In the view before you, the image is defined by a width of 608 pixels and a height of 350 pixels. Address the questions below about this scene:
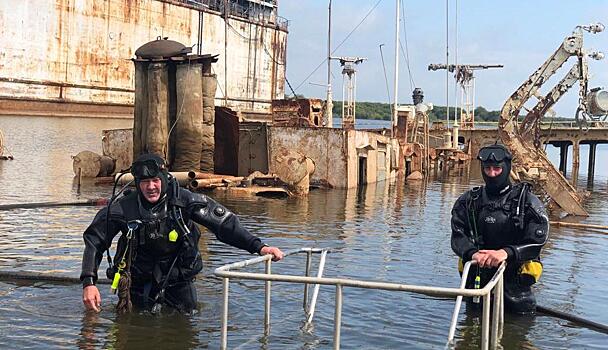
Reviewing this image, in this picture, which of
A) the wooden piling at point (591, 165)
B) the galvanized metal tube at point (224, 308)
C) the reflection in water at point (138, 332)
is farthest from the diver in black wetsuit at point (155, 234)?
the wooden piling at point (591, 165)

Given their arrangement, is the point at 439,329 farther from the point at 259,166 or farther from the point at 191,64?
the point at 259,166

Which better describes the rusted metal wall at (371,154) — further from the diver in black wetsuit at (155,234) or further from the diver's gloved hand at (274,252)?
the diver's gloved hand at (274,252)

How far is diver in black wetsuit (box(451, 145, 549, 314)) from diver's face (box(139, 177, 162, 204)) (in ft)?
9.53

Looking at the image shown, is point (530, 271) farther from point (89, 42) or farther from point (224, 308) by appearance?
point (89, 42)

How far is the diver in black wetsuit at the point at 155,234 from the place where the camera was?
6.99m

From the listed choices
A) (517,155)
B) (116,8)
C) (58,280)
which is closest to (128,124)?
(116,8)

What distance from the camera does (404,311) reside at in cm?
873

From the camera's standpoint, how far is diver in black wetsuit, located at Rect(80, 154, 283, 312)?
699cm

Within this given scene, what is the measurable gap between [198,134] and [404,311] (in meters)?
14.5

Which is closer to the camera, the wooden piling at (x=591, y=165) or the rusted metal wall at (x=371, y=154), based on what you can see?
the rusted metal wall at (x=371, y=154)

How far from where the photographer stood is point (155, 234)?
280 inches

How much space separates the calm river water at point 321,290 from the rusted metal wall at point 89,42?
27.0 metres

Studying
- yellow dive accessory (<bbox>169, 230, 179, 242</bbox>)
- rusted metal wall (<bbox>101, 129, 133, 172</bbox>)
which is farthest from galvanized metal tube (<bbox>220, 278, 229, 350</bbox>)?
rusted metal wall (<bbox>101, 129, 133, 172</bbox>)

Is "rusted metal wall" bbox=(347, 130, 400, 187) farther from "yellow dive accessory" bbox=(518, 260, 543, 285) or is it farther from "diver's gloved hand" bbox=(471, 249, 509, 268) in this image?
"diver's gloved hand" bbox=(471, 249, 509, 268)
